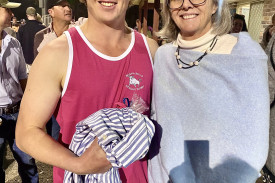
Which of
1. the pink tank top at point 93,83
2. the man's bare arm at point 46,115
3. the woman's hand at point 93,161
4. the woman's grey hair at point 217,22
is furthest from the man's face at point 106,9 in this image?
the woman's hand at point 93,161

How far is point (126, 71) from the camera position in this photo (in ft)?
4.75

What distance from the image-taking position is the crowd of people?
1.17 metres

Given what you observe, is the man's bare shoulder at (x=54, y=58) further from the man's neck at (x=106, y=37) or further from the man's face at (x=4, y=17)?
the man's face at (x=4, y=17)

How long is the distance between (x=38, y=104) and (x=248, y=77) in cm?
104

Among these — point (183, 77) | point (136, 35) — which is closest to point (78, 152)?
point (183, 77)

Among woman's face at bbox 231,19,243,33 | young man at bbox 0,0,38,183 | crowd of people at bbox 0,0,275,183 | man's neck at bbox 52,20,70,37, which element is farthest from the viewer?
woman's face at bbox 231,19,243,33

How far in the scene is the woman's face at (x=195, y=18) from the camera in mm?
1534

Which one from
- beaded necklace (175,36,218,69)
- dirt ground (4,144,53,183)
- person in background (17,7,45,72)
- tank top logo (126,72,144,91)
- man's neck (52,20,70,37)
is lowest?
dirt ground (4,144,53,183)

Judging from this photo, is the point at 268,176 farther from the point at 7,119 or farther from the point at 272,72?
the point at 7,119

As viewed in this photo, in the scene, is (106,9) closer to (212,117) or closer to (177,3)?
(177,3)

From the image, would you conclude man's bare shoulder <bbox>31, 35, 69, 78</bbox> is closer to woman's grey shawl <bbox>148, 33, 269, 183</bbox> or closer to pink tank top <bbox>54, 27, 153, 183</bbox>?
pink tank top <bbox>54, 27, 153, 183</bbox>

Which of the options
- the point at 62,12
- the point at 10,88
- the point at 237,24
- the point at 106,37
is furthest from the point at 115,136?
the point at 237,24

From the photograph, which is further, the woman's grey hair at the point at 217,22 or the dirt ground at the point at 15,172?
the dirt ground at the point at 15,172

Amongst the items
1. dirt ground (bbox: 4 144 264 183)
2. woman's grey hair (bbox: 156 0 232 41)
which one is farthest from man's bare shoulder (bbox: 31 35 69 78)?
dirt ground (bbox: 4 144 264 183)
